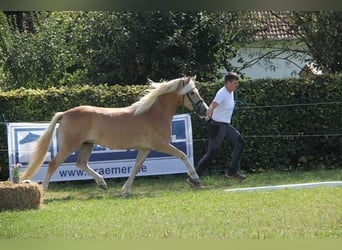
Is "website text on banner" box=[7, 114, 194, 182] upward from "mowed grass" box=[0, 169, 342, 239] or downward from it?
downward

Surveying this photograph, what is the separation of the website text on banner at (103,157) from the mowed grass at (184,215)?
141 centimetres

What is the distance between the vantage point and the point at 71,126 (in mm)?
8812

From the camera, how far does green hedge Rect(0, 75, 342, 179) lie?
440 inches

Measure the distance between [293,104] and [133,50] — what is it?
12.4 feet

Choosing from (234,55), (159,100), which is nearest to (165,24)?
(234,55)

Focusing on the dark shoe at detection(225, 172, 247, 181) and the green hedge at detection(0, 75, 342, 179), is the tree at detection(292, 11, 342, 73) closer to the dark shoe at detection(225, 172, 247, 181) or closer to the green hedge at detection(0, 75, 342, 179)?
the green hedge at detection(0, 75, 342, 179)

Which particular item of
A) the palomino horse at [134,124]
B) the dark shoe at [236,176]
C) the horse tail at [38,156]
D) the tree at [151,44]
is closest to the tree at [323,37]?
the tree at [151,44]

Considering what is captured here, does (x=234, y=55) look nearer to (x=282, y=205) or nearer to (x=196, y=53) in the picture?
(x=196, y=53)

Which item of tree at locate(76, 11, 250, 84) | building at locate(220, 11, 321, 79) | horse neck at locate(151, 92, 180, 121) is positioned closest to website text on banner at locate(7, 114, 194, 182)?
horse neck at locate(151, 92, 180, 121)

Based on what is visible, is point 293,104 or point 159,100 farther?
point 293,104

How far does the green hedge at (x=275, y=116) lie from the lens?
440 inches

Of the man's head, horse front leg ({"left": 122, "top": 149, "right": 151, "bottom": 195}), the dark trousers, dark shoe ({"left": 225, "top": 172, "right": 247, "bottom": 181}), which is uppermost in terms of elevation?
the man's head

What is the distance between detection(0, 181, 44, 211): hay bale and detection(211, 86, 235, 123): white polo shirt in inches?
112

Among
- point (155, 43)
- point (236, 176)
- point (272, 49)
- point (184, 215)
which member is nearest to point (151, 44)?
point (155, 43)
